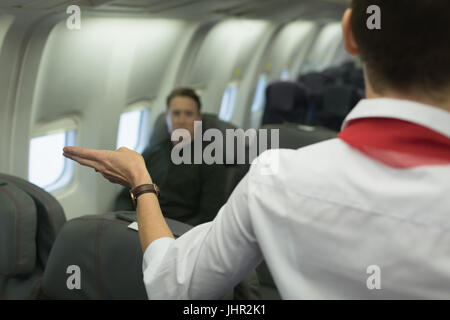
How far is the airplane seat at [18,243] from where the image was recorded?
183 cm

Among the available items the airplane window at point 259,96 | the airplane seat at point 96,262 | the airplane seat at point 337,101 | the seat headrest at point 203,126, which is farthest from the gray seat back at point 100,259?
the airplane window at point 259,96

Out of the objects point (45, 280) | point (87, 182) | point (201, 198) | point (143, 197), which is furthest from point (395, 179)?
point (87, 182)

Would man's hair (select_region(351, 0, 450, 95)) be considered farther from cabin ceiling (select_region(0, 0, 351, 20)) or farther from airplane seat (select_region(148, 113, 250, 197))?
airplane seat (select_region(148, 113, 250, 197))

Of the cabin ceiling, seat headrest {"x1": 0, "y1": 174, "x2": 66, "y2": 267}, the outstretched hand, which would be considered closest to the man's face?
the cabin ceiling

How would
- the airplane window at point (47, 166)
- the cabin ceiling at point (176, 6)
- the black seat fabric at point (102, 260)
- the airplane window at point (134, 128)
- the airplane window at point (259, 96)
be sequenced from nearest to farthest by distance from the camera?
the black seat fabric at point (102, 260)
the cabin ceiling at point (176, 6)
the airplane window at point (47, 166)
the airplane window at point (134, 128)
the airplane window at point (259, 96)

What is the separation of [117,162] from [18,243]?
983 mm

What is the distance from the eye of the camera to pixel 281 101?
261 inches

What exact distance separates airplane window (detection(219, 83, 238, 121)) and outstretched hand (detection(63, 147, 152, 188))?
645 cm

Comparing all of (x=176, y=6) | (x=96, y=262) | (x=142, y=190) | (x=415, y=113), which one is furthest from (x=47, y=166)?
(x=415, y=113)

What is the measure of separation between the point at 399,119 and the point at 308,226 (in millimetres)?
232

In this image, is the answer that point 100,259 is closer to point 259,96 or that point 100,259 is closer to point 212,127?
point 212,127

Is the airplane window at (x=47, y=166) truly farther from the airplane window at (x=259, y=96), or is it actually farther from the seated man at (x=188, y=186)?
Result: the airplane window at (x=259, y=96)

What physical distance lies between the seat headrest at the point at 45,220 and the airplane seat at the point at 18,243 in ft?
0.11
